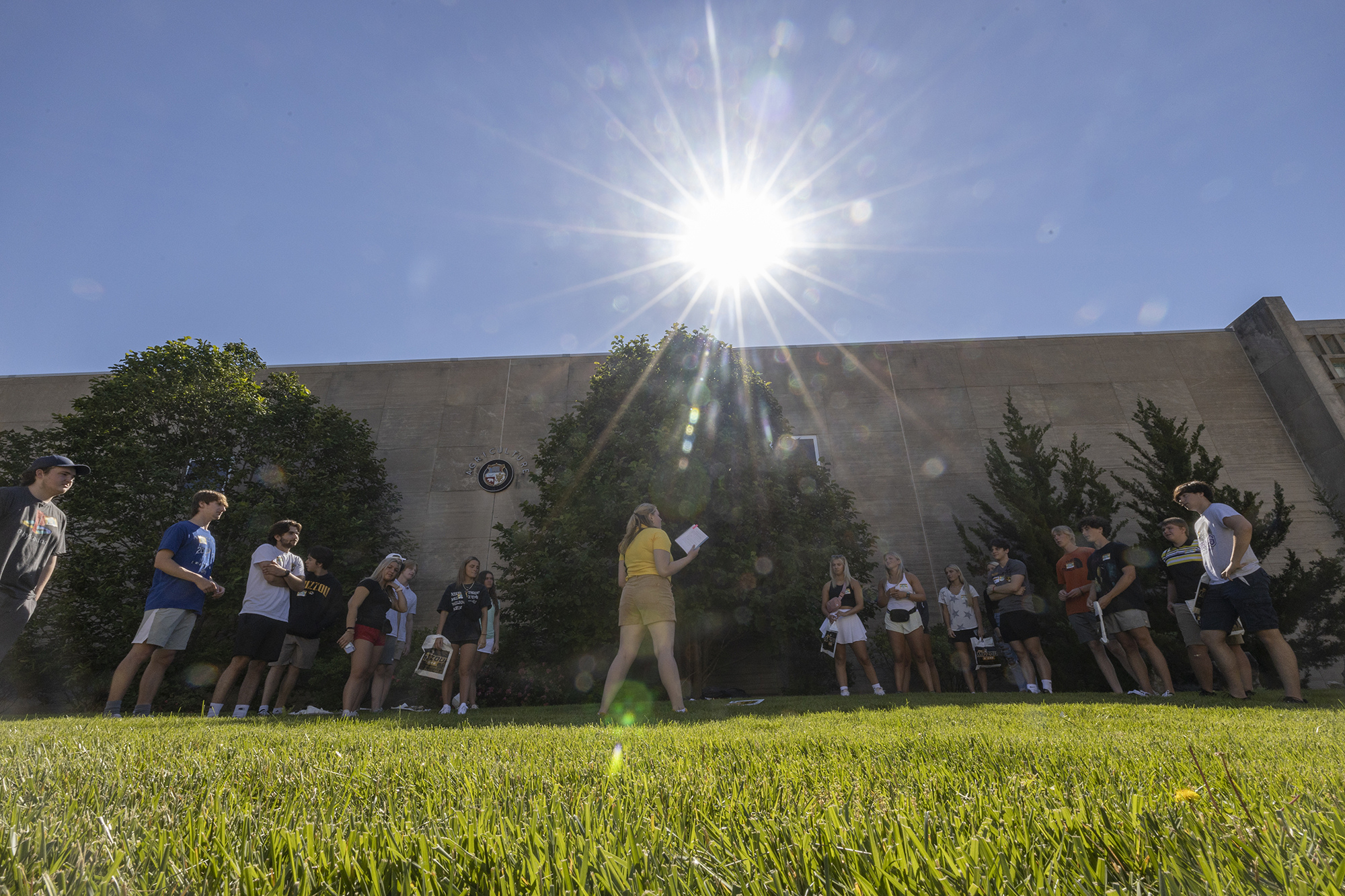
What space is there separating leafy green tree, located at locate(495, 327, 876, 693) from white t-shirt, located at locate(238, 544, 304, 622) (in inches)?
150

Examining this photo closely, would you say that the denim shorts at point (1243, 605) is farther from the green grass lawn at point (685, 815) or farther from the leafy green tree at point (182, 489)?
the leafy green tree at point (182, 489)

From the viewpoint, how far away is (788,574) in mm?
9766

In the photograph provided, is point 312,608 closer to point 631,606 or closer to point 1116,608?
point 631,606

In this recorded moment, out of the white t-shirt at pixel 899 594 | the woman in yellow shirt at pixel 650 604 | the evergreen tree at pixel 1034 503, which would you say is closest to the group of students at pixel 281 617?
the woman in yellow shirt at pixel 650 604

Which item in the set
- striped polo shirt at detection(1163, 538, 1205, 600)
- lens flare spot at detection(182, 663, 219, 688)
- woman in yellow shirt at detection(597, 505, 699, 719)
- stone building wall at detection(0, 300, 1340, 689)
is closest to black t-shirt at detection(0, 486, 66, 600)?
woman in yellow shirt at detection(597, 505, 699, 719)

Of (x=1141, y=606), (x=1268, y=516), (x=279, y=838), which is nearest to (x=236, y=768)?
(x=279, y=838)

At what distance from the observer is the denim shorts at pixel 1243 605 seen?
527 centimetres

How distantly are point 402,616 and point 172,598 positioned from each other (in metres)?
3.41

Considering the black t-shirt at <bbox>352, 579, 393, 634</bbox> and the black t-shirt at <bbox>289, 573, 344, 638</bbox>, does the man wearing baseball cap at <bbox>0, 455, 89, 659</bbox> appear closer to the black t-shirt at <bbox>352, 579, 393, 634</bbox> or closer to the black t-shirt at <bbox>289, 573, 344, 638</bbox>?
the black t-shirt at <bbox>352, 579, 393, 634</bbox>

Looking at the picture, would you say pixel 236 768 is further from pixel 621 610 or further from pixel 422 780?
pixel 621 610

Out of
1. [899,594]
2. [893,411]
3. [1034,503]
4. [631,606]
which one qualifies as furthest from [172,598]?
[893,411]

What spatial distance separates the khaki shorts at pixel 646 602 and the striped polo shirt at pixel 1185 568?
17.7ft

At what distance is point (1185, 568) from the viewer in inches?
263

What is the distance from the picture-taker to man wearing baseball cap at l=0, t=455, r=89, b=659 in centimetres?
401
